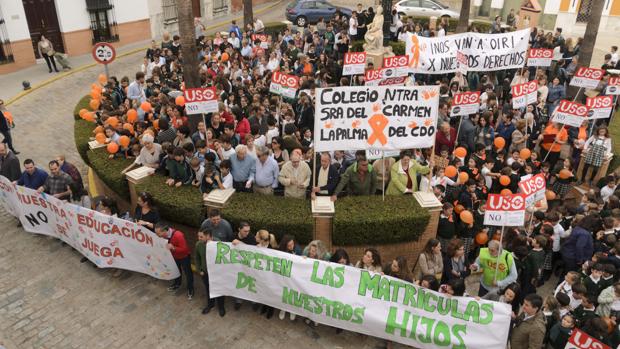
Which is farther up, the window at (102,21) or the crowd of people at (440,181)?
the window at (102,21)

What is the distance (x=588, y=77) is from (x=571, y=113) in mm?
3062

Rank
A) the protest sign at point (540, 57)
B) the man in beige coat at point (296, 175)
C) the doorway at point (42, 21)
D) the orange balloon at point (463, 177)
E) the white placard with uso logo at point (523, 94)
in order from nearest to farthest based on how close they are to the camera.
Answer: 1. the man in beige coat at point (296, 175)
2. the orange balloon at point (463, 177)
3. the white placard with uso logo at point (523, 94)
4. the protest sign at point (540, 57)
5. the doorway at point (42, 21)

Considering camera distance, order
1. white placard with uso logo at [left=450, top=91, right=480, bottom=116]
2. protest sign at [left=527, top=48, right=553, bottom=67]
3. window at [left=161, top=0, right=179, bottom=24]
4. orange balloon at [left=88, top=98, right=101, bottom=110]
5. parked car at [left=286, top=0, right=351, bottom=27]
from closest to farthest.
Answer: white placard with uso logo at [left=450, top=91, right=480, bottom=116], orange balloon at [left=88, top=98, right=101, bottom=110], protest sign at [left=527, top=48, right=553, bottom=67], parked car at [left=286, top=0, right=351, bottom=27], window at [left=161, top=0, right=179, bottom=24]

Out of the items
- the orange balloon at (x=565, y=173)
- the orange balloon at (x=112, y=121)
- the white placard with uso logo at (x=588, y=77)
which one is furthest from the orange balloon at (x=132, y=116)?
the white placard with uso logo at (x=588, y=77)

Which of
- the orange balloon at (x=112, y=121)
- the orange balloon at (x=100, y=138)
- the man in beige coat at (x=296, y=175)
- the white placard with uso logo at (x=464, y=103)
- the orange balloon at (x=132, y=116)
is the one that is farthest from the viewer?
the orange balloon at (x=132, y=116)

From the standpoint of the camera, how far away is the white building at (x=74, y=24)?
2052cm

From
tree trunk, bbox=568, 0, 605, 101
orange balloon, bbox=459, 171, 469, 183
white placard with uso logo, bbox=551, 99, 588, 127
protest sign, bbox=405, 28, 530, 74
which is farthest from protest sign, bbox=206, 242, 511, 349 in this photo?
tree trunk, bbox=568, 0, 605, 101

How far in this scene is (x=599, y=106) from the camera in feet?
37.7

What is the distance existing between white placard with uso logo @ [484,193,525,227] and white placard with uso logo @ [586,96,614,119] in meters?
5.30

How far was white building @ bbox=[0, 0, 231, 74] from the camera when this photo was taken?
2052 centimetres

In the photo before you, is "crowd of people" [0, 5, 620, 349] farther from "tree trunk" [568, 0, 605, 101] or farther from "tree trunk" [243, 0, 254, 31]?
"tree trunk" [243, 0, 254, 31]

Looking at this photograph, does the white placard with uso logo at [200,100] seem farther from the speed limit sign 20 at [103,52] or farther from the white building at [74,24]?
the white building at [74,24]

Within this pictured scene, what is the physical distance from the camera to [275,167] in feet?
30.3

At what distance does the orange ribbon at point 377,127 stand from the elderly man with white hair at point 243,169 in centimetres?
229
